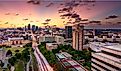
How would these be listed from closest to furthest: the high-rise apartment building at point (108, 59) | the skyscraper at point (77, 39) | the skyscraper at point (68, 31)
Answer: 1. the high-rise apartment building at point (108, 59)
2. the skyscraper at point (68, 31)
3. the skyscraper at point (77, 39)

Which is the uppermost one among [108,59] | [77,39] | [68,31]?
[108,59]

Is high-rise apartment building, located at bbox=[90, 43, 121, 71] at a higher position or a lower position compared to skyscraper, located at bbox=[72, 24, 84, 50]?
higher

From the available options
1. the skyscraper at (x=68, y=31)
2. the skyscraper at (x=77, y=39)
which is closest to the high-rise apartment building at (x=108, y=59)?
the skyscraper at (x=68, y=31)

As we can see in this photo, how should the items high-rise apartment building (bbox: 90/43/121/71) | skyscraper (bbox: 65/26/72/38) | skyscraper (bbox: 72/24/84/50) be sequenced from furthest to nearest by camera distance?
skyscraper (bbox: 72/24/84/50) → skyscraper (bbox: 65/26/72/38) → high-rise apartment building (bbox: 90/43/121/71)

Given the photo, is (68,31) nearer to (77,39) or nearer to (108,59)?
(77,39)

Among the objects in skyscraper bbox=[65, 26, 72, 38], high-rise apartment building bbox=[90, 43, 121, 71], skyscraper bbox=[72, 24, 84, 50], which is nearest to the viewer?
high-rise apartment building bbox=[90, 43, 121, 71]

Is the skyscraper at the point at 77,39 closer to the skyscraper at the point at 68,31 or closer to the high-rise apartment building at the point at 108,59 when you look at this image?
the skyscraper at the point at 68,31

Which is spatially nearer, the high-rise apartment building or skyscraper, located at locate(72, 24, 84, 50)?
the high-rise apartment building

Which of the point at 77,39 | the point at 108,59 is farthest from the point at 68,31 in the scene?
the point at 108,59

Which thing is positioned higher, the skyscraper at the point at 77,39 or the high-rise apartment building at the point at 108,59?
the high-rise apartment building at the point at 108,59

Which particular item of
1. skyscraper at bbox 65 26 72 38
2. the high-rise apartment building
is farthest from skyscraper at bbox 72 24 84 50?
the high-rise apartment building

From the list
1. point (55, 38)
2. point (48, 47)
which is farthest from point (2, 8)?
point (55, 38)

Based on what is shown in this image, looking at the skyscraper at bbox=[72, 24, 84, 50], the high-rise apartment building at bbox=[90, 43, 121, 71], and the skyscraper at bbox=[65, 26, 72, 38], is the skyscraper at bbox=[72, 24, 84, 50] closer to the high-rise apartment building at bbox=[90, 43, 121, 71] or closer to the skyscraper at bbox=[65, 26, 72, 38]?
the skyscraper at bbox=[65, 26, 72, 38]
